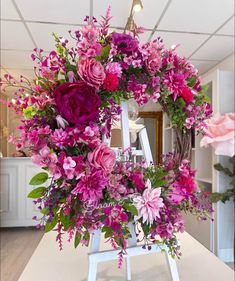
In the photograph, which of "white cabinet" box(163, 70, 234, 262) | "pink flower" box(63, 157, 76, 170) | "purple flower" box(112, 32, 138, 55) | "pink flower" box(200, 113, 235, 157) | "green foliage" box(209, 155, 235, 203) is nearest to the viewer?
"pink flower" box(63, 157, 76, 170)

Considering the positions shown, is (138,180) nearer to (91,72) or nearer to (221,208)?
(91,72)

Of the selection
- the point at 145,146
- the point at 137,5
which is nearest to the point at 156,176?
the point at 145,146

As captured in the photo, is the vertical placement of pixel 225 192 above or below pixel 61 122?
below

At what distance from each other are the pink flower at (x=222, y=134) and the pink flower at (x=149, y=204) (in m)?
1.74

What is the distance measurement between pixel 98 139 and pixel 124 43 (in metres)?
0.28

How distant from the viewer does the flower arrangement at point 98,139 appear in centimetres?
56

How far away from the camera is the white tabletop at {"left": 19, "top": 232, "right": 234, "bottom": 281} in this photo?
797 mm

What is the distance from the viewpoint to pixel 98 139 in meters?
0.58

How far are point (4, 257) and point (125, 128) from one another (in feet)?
8.48

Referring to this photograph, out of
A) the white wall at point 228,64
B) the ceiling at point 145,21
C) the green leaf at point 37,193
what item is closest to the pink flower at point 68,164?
the green leaf at point 37,193

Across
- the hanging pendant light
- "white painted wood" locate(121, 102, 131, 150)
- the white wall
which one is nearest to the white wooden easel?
"white painted wood" locate(121, 102, 131, 150)

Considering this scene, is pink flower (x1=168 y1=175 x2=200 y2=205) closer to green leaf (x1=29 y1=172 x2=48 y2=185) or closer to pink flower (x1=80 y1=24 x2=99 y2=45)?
green leaf (x1=29 y1=172 x2=48 y2=185)

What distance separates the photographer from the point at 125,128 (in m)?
0.73

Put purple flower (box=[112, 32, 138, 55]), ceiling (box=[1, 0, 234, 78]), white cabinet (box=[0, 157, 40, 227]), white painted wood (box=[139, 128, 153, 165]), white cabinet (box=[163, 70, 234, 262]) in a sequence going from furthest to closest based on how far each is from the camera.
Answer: white cabinet (box=[0, 157, 40, 227]), white cabinet (box=[163, 70, 234, 262]), ceiling (box=[1, 0, 234, 78]), white painted wood (box=[139, 128, 153, 165]), purple flower (box=[112, 32, 138, 55])
